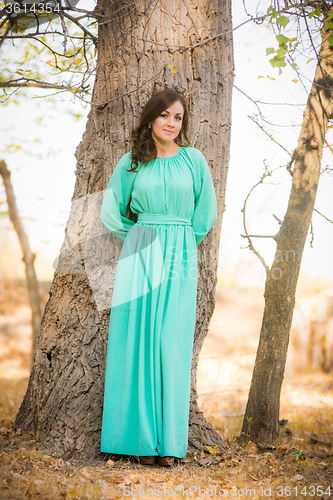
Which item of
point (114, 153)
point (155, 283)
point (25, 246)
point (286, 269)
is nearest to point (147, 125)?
point (114, 153)

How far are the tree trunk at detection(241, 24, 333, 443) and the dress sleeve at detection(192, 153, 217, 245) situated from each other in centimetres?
83

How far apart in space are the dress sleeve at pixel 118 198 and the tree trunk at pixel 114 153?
0.69ft

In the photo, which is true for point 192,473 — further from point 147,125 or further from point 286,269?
point 147,125

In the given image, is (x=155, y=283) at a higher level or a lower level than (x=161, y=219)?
lower

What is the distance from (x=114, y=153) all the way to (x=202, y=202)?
2.54ft

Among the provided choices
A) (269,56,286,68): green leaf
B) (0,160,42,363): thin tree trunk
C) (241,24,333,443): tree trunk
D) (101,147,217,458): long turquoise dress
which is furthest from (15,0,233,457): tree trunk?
(0,160,42,363): thin tree trunk

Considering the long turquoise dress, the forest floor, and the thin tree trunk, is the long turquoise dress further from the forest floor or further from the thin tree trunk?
the thin tree trunk

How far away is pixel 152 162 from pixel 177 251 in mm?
653

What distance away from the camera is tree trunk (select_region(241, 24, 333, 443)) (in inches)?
131

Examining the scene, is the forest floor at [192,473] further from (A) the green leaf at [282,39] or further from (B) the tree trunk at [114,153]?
(A) the green leaf at [282,39]

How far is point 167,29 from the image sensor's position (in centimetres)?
309

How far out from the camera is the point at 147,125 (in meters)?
2.94

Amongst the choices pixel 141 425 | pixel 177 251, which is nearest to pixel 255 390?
pixel 141 425

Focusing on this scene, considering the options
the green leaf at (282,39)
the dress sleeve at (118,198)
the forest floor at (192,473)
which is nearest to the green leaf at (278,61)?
the green leaf at (282,39)
